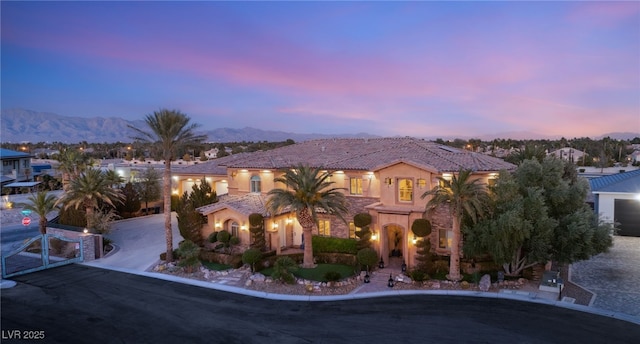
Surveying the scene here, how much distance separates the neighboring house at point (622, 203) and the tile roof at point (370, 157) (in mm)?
9750

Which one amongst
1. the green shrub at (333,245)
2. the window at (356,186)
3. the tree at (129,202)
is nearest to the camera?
the green shrub at (333,245)

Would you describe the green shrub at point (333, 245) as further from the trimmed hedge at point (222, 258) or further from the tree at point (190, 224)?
the tree at point (190, 224)

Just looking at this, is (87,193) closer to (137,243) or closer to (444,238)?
(137,243)

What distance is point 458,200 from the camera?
22594mm

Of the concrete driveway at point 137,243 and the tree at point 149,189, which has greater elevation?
the tree at point 149,189

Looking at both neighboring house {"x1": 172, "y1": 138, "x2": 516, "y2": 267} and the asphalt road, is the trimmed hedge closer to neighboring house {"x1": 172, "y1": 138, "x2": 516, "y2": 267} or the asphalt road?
neighboring house {"x1": 172, "y1": 138, "x2": 516, "y2": 267}

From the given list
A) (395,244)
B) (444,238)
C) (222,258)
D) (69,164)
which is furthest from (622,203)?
(69,164)

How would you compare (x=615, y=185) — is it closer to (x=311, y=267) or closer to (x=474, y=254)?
(x=474, y=254)

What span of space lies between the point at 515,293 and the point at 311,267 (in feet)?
40.1

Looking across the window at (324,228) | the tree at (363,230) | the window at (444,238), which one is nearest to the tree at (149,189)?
the window at (324,228)

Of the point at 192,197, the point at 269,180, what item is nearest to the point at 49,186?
the point at 192,197

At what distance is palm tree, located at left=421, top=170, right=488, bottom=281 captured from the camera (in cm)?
2244

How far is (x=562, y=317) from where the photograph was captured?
18.7 metres

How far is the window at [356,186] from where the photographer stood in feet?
99.3
